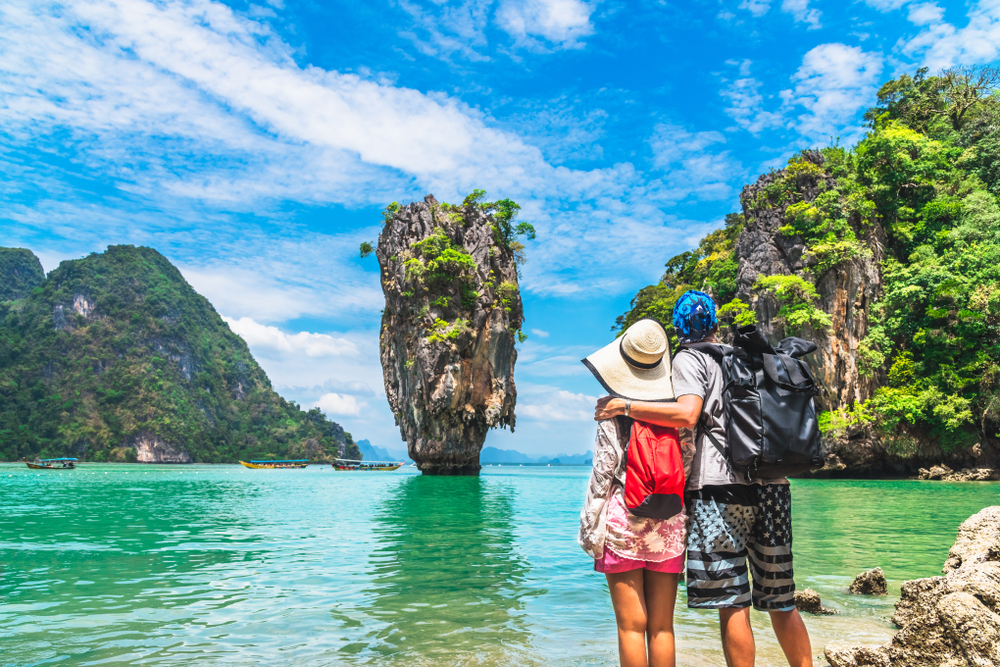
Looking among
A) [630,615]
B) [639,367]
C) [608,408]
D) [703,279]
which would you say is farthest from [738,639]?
[703,279]

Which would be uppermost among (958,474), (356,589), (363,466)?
(356,589)

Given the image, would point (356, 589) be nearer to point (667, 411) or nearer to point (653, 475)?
point (653, 475)

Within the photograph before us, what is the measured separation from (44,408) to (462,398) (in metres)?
76.9

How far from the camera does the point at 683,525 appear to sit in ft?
7.74

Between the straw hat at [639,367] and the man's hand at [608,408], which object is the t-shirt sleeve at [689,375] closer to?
the straw hat at [639,367]

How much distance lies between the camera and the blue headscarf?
2.66m

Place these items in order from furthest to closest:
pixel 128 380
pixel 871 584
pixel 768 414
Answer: pixel 128 380 → pixel 871 584 → pixel 768 414

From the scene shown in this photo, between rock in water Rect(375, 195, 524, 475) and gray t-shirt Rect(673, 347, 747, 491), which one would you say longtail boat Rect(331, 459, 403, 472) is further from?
gray t-shirt Rect(673, 347, 747, 491)

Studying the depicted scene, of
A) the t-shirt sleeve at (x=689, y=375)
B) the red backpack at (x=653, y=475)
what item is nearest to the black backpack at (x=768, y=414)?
the t-shirt sleeve at (x=689, y=375)

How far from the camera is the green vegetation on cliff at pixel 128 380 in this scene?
7938 cm

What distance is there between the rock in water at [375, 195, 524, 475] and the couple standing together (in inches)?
1196

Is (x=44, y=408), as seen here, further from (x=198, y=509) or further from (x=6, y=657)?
(x=6, y=657)

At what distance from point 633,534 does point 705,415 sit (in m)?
0.62

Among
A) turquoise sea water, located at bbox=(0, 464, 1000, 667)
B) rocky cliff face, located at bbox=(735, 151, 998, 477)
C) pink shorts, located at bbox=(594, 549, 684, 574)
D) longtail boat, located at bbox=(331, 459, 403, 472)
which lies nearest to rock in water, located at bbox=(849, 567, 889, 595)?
turquoise sea water, located at bbox=(0, 464, 1000, 667)
